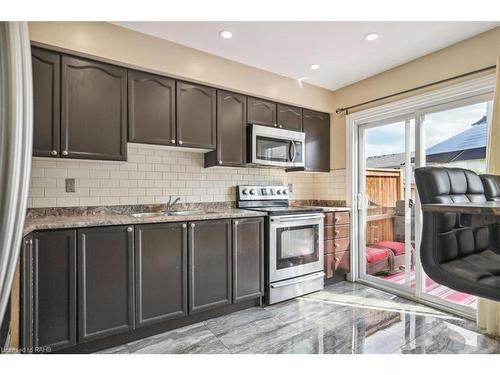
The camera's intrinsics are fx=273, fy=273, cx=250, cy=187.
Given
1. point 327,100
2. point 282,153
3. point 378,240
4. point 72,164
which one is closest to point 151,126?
point 72,164

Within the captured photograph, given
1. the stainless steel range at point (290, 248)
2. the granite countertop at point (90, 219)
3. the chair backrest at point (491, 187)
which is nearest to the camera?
the chair backrest at point (491, 187)

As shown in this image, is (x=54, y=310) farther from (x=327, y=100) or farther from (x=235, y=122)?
(x=327, y=100)

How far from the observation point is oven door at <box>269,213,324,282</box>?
105 inches

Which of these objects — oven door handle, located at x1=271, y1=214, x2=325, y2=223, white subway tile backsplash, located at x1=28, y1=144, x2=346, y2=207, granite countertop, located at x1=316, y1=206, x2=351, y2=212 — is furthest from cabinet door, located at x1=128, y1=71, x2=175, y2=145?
granite countertop, located at x1=316, y1=206, x2=351, y2=212

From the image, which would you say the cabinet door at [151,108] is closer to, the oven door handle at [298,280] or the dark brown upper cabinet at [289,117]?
the dark brown upper cabinet at [289,117]

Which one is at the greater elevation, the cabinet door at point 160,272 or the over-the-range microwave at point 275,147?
the over-the-range microwave at point 275,147

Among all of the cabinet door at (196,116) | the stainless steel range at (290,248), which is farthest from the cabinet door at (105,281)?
the stainless steel range at (290,248)

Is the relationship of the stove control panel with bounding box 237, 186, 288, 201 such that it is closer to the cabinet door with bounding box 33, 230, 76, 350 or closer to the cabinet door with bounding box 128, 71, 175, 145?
the cabinet door with bounding box 128, 71, 175, 145

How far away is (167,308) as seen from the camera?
212 centimetres

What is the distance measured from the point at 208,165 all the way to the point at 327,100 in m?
1.82

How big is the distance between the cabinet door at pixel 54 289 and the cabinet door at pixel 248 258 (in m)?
1.23

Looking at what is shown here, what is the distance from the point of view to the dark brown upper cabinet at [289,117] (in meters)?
3.14

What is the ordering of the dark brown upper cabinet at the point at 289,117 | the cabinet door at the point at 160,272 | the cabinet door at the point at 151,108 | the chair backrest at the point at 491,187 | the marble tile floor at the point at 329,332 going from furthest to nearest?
the dark brown upper cabinet at the point at 289,117, the cabinet door at the point at 151,108, the cabinet door at the point at 160,272, the marble tile floor at the point at 329,332, the chair backrest at the point at 491,187

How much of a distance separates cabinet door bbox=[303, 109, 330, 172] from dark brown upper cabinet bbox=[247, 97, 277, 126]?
50cm
